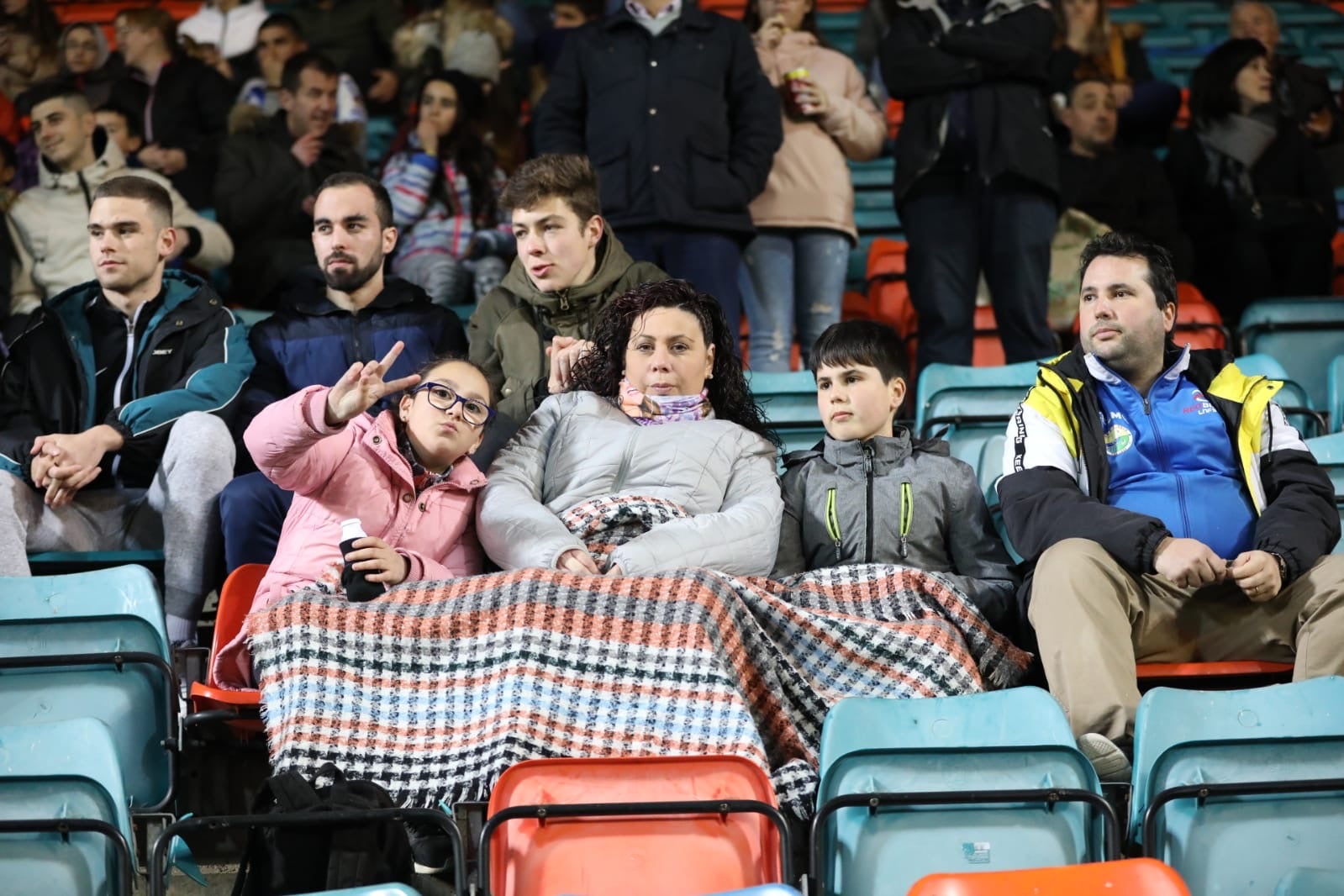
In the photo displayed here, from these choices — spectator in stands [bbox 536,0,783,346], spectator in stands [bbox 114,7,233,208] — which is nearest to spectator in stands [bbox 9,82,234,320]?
spectator in stands [bbox 114,7,233,208]

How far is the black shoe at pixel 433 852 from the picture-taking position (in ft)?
9.88

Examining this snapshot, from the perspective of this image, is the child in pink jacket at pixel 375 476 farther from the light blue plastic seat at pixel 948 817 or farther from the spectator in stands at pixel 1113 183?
the spectator in stands at pixel 1113 183

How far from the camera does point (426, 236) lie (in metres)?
6.01

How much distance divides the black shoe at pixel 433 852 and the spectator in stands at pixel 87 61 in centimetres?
501

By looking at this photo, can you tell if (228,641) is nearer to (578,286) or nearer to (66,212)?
(578,286)

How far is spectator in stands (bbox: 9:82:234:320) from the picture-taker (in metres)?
5.62

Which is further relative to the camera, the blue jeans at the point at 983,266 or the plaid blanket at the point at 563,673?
the blue jeans at the point at 983,266

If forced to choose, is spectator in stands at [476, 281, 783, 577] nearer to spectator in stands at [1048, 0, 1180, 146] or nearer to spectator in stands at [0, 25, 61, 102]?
spectator in stands at [1048, 0, 1180, 146]

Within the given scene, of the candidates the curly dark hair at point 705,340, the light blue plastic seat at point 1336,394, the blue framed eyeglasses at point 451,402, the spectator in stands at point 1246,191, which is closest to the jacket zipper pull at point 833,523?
the curly dark hair at point 705,340

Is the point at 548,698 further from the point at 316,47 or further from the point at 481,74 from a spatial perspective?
the point at 316,47

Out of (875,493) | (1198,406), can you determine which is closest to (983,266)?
(1198,406)

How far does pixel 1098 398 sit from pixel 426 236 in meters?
2.85

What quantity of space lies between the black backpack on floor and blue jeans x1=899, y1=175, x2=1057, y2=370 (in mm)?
2820

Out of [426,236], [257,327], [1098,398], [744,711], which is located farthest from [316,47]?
[744,711]
